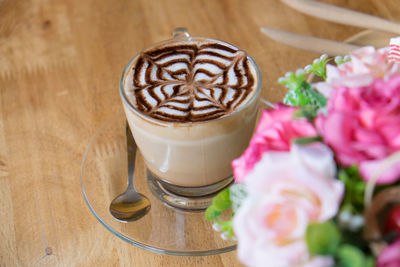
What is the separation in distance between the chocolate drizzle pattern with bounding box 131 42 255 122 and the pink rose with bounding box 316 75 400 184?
12.6 inches

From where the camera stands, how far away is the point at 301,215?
0.41 meters

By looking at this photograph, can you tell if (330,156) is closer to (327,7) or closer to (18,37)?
(327,7)

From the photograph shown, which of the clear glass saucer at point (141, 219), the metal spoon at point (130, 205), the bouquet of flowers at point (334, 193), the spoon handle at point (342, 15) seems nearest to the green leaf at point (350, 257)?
the bouquet of flowers at point (334, 193)

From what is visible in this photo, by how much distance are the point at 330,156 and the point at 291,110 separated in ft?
0.28

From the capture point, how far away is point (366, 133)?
1.37ft

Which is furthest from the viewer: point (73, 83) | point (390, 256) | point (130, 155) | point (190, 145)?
point (73, 83)

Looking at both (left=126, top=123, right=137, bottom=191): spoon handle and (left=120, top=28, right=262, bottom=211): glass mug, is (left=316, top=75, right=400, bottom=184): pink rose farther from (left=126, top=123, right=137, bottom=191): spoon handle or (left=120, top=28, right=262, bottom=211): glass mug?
(left=126, top=123, right=137, bottom=191): spoon handle

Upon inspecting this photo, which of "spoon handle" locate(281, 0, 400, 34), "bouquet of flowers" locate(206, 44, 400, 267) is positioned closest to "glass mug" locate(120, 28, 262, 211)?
"bouquet of flowers" locate(206, 44, 400, 267)

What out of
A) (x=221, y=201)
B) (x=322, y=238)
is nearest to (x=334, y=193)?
(x=322, y=238)

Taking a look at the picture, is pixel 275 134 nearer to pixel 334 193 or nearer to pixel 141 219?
pixel 334 193

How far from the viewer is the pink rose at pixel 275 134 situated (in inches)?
18.2

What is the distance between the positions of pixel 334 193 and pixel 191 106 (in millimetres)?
402

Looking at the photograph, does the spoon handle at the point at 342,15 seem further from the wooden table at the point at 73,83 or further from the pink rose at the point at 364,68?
the pink rose at the point at 364,68

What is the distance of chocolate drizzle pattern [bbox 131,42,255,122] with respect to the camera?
2.47ft
